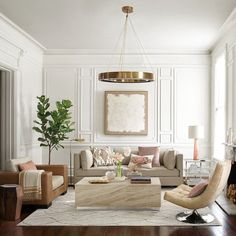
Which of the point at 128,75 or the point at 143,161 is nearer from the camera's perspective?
the point at 128,75

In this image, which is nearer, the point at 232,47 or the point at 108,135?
the point at 232,47

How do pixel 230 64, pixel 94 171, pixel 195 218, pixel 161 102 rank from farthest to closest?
1. pixel 161 102
2. pixel 94 171
3. pixel 230 64
4. pixel 195 218

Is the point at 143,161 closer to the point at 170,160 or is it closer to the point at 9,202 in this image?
the point at 170,160

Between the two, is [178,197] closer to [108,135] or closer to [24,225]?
[24,225]

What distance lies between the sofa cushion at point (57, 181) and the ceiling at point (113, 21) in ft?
8.36

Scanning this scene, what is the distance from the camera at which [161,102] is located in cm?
908

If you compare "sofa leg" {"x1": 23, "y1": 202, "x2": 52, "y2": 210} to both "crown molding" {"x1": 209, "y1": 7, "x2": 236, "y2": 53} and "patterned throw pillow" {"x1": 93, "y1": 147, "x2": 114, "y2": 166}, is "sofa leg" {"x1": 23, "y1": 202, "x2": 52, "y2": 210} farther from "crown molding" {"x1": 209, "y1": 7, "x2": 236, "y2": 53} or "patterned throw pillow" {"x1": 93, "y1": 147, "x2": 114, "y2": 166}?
"crown molding" {"x1": 209, "y1": 7, "x2": 236, "y2": 53}

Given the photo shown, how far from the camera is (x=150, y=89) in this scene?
9.08 m

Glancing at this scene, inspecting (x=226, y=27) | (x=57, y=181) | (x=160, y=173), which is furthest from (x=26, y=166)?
(x=226, y=27)

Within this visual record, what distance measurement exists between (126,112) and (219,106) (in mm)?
1987

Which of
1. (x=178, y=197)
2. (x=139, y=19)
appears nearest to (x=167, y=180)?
(x=178, y=197)

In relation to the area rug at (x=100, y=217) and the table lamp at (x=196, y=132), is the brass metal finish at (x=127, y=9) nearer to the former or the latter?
the area rug at (x=100, y=217)

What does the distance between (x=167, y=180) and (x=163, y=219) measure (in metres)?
2.40

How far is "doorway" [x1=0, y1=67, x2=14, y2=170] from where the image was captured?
7242 millimetres
